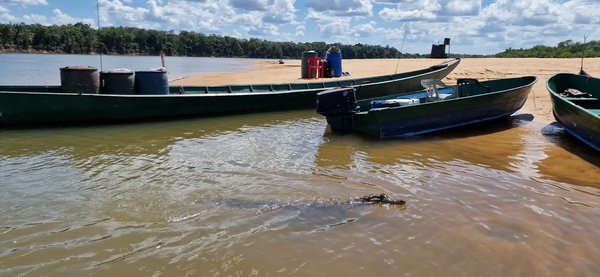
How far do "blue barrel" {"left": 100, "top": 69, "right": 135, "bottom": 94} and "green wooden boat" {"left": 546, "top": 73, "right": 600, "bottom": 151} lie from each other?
9781mm

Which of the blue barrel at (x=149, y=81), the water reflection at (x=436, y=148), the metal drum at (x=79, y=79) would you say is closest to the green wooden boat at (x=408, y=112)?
the water reflection at (x=436, y=148)

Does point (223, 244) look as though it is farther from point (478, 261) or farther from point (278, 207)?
point (478, 261)

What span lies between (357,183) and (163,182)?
2.75 meters

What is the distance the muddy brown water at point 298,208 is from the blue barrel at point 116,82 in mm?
2208

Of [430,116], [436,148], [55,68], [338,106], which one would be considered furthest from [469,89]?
[55,68]

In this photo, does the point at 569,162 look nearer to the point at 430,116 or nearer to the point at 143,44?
the point at 430,116

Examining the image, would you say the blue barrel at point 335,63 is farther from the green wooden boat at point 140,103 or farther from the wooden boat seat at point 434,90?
the wooden boat seat at point 434,90

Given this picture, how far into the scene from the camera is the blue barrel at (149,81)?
11227 millimetres

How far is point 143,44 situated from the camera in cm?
9444

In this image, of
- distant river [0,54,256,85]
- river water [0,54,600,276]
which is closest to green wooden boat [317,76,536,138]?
river water [0,54,600,276]

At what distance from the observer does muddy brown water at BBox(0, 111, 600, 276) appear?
154 inches

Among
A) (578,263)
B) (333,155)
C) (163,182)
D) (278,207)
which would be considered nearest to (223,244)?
(278,207)

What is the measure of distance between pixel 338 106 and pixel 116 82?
→ 18.4 feet

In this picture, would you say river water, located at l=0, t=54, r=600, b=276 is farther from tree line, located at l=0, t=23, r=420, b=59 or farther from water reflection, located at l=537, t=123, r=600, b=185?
tree line, located at l=0, t=23, r=420, b=59
